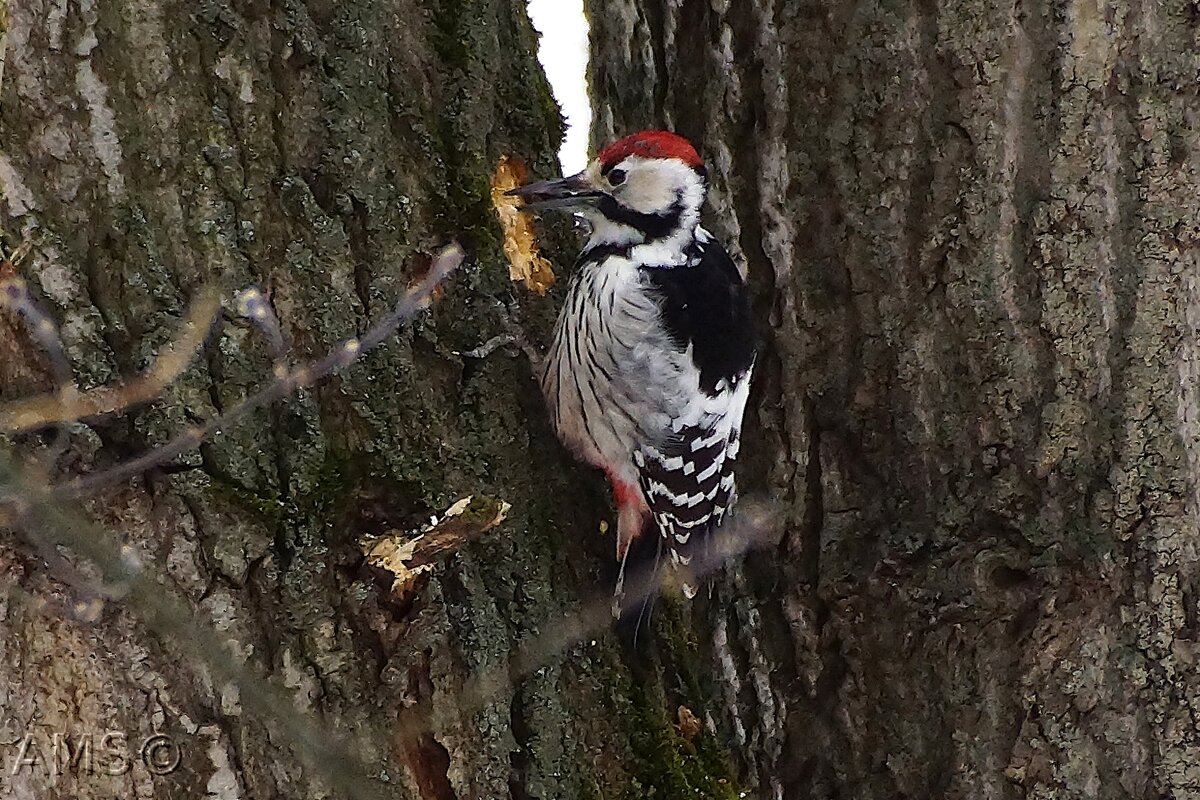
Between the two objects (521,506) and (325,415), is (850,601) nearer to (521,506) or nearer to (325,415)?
(521,506)

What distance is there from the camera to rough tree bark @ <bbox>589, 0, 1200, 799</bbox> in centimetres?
181

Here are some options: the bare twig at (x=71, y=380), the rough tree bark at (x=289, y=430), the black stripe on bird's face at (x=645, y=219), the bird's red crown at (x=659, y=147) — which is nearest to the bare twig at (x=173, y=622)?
the rough tree bark at (x=289, y=430)

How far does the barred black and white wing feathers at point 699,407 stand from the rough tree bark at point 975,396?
139 millimetres

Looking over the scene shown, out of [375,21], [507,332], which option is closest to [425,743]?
[507,332]

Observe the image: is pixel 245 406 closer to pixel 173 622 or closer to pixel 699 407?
Result: pixel 173 622

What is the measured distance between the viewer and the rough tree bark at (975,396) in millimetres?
1813

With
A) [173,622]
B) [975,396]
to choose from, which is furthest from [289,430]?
[975,396]

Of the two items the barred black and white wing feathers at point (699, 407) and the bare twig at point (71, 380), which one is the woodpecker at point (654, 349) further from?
the bare twig at point (71, 380)

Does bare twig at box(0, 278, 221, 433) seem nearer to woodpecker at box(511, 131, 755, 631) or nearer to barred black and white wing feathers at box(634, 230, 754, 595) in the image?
woodpecker at box(511, 131, 755, 631)

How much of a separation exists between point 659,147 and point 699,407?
54cm

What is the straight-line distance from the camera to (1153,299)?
1.82 meters

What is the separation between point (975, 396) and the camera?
1.89 metres

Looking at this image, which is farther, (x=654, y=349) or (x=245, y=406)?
(x=654, y=349)

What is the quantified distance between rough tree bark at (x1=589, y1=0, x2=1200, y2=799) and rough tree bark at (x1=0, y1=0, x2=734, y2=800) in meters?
0.38
